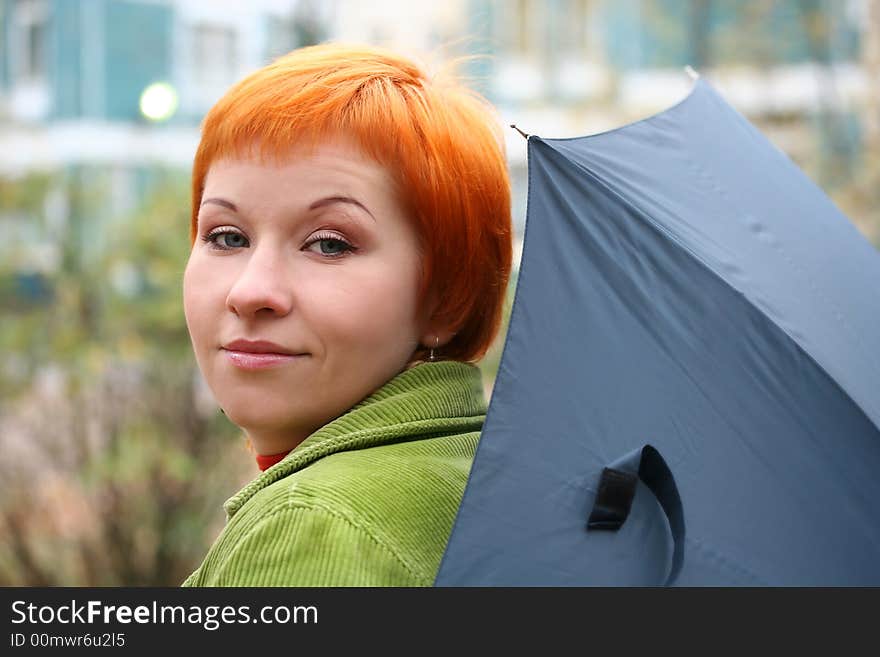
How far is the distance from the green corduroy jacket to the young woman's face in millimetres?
65

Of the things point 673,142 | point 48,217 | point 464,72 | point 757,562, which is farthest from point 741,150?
point 48,217

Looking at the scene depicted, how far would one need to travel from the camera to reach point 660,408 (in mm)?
1502

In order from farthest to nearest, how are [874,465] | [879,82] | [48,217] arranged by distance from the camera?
[879,82]
[48,217]
[874,465]

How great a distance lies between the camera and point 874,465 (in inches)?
63.6

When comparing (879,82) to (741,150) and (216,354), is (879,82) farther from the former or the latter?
(216,354)

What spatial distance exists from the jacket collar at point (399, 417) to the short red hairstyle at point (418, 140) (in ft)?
0.27

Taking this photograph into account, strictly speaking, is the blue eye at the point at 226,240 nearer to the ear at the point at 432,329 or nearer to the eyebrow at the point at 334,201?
the eyebrow at the point at 334,201

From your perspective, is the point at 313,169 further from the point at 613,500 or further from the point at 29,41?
the point at 29,41

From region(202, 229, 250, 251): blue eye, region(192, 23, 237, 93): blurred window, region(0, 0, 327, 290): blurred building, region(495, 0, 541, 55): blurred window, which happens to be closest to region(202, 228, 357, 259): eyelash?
region(202, 229, 250, 251): blue eye

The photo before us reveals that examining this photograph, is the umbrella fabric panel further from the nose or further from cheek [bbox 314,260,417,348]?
the nose

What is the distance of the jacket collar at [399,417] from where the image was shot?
155 cm

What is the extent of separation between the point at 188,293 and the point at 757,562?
86 centimetres

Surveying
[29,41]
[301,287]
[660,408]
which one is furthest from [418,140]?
[29,41]
